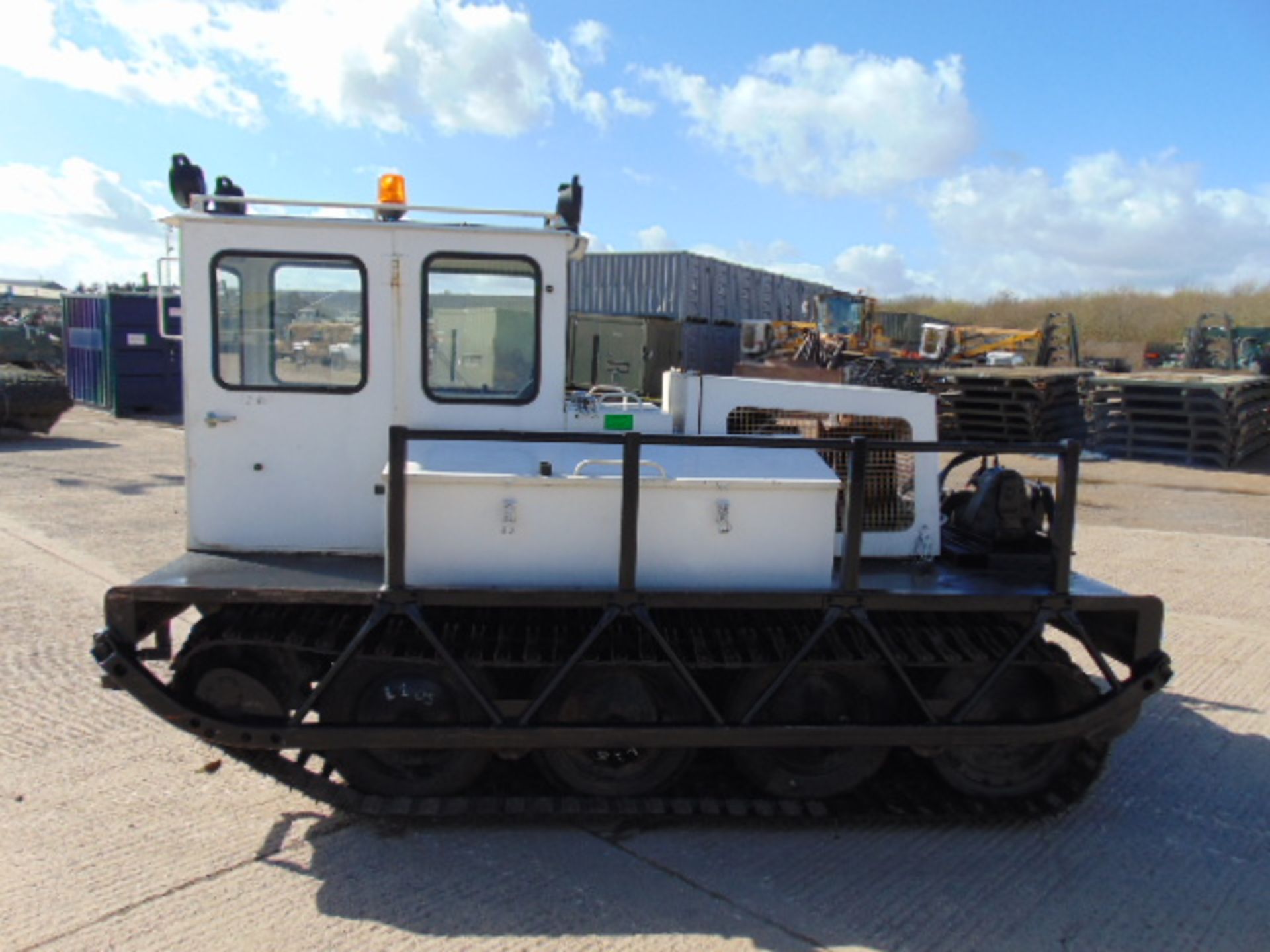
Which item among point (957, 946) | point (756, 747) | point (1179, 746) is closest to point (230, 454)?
point (756, 747)

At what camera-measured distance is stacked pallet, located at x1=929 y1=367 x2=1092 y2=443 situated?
1722 cm

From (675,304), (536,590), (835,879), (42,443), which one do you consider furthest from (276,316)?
(675,304)

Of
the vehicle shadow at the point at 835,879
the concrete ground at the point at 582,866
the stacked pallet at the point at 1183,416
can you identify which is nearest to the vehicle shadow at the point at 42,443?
the concrete ground at the point at 582,866

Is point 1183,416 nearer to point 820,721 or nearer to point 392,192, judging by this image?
point 820,721

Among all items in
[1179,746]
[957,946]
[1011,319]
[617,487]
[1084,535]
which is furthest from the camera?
[1011,319]

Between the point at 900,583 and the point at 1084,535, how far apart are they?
272 inches

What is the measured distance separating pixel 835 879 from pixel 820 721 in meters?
0.69

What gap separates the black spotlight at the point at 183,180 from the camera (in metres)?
4.36

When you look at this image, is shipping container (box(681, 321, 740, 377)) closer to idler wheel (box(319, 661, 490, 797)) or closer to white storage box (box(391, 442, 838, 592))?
white storage box (box(391, 442, 838, 592))

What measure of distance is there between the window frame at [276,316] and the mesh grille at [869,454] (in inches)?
68.3

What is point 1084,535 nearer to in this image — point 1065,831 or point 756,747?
point 1065,831

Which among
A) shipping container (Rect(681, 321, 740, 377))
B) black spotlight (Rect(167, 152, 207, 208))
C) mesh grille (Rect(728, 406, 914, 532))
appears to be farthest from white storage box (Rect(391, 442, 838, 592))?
shipping container (Rect(681, 321, 740, 377))

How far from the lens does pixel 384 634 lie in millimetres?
3973

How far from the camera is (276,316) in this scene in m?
4.27
